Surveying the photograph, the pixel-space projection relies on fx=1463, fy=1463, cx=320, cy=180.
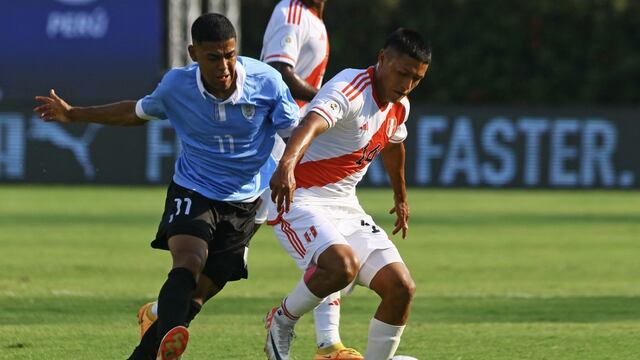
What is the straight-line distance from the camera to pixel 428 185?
25734mm

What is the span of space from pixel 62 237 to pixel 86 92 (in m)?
11.5

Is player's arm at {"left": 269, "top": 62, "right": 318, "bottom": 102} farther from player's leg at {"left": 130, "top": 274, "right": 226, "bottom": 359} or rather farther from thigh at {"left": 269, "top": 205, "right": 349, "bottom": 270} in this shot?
player's leg at {"left": 130, "top": 274, "right": 226, "bottom": 359}

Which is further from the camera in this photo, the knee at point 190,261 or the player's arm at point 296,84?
the player's arm at point 296,84

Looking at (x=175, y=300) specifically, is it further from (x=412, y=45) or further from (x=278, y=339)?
(x=412, y=45)

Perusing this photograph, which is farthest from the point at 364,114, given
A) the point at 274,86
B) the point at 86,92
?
the point at 86,92

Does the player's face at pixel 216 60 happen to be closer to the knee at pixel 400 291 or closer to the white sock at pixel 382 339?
the knee at pixel 400 291

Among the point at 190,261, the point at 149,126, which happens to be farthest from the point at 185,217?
the point at 149,126

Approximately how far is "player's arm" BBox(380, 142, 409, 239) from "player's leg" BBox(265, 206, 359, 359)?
2.86ft

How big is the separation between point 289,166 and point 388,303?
36.1 inches

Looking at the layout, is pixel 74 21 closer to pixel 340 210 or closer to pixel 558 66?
pixel 558 66

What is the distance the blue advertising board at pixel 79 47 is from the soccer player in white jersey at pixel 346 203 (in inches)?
783

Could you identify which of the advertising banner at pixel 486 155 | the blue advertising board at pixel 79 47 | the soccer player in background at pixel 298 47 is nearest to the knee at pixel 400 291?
the soccer player in background at pixel 298 47

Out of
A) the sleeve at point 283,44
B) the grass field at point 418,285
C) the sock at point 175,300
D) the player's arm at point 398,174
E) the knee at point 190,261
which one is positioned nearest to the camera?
the sock at point 175,300

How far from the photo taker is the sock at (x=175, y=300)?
7.02m
